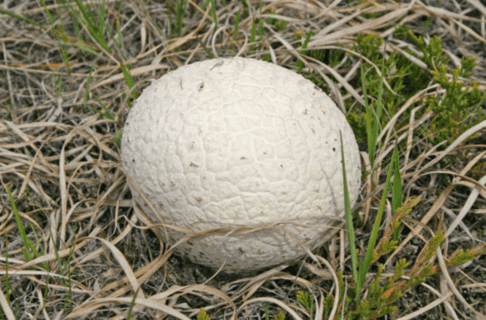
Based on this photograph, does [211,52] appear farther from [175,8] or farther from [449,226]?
[449,226]

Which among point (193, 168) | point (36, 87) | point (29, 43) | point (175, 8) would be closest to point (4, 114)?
point (36, 87)

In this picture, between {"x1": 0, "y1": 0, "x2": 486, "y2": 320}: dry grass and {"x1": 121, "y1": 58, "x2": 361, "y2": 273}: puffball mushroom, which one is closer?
{"x1": 121, "y1": 58, "x2": 361, "y2": 273}: puffball mushroom

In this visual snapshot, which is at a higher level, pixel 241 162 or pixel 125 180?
pixel 241 162

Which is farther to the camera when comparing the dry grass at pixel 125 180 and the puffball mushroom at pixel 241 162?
the dry grass at pixel 125 180
